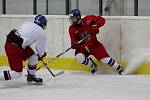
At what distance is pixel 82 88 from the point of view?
22.2 feet

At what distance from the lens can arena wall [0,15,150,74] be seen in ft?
27.0

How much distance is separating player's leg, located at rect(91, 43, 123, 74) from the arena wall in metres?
0.21

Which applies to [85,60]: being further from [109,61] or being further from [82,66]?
[82,66]

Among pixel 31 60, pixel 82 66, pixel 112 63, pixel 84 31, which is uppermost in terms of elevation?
pixel 84 31

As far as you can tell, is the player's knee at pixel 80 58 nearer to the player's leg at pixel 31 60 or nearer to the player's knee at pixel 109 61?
the player's knee at pixel 109 61

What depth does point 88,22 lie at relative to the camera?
831cm

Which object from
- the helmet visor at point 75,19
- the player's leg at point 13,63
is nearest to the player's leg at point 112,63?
the helmet visor at point 75,19

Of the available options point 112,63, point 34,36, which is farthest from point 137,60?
point 34,36

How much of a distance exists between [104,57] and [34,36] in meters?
1.85

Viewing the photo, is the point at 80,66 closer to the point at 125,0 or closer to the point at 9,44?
the point at 125,0

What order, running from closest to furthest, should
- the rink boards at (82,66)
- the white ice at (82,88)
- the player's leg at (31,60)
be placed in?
the white ice at (82,88), the player's leg at (31,60), the rink boards at (82,66)

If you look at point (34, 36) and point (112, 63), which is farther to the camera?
point (112, 63)

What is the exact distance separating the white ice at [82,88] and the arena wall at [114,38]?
46 centimetres

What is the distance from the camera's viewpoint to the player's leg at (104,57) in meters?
8.21
